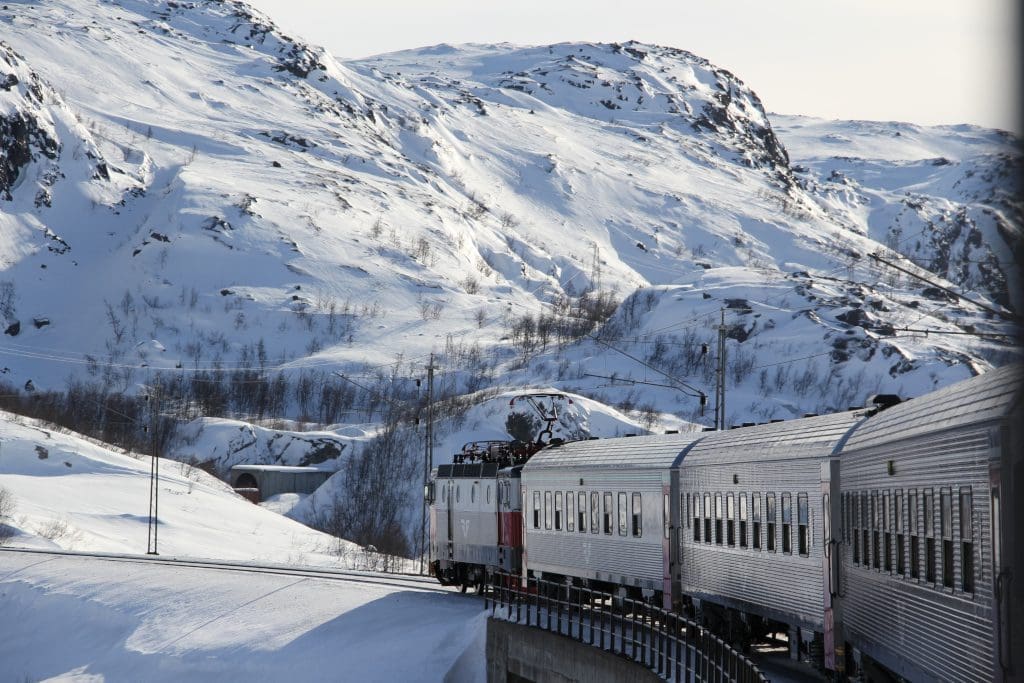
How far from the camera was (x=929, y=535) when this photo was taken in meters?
16.2

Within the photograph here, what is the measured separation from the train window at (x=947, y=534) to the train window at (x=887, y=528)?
2802 millimetres

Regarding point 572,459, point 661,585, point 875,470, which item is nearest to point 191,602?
point 572,459

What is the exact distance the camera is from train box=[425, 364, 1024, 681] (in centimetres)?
1340

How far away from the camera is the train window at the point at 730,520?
2831 centimetres

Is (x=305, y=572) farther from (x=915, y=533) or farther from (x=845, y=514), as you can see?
(x=915, y=533)

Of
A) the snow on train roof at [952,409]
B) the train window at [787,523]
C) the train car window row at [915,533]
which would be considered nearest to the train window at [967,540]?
the train car window row at [915,533]

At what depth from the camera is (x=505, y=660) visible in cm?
3544

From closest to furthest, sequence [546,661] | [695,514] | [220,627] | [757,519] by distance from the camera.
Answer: [757,519], [695,514], [546,661], [220,627]

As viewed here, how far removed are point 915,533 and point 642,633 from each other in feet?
32.2

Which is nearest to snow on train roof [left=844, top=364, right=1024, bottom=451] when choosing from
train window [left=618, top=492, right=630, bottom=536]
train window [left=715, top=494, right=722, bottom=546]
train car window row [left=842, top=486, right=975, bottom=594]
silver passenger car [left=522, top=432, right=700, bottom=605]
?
train car window row [left=842, top=486, right=975, bottom=594]

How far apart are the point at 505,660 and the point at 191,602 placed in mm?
21992

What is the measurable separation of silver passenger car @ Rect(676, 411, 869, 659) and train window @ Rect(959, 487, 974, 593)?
7837 mm

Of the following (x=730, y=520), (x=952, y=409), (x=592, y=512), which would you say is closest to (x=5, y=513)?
(x=592, y=512)

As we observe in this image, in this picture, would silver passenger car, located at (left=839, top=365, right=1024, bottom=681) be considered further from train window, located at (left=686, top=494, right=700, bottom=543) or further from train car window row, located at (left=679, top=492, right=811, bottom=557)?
train window, located at (left=686, top=494, right=700, bottom=543)
